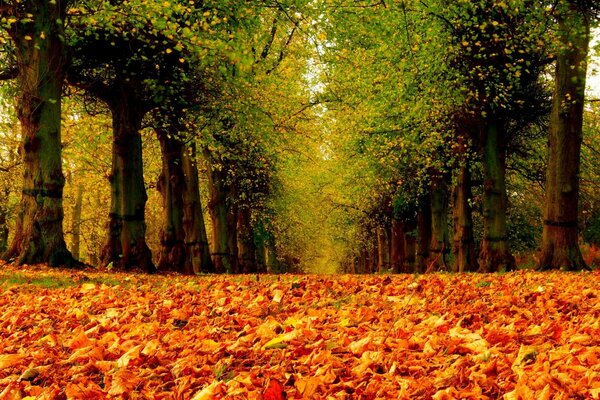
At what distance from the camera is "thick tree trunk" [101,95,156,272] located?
16841 mm

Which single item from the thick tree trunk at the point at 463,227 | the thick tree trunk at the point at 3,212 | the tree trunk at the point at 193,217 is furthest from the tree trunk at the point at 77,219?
the thick tree trunk at the point at 463,227

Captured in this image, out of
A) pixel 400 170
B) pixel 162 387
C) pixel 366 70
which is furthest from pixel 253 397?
pixel 400 170

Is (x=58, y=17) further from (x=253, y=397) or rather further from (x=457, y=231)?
(x=457, y=231)

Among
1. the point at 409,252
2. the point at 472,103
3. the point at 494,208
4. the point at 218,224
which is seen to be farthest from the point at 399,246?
the point at 472,103

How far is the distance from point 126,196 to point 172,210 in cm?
301

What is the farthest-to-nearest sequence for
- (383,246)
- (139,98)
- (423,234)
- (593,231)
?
(383,246)
(423,234)
(593,231)
(139,98)

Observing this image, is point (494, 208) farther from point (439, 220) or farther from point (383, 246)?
point (383, 246)

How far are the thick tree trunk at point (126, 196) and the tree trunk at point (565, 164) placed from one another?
1065 centimetres

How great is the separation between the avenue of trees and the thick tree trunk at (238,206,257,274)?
12cm

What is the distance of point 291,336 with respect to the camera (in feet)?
14.2

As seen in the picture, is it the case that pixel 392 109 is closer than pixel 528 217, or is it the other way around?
pixel 392 109

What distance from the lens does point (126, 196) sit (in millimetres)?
17062

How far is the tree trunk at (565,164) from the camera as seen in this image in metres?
14.2

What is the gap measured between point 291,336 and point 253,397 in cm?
129
